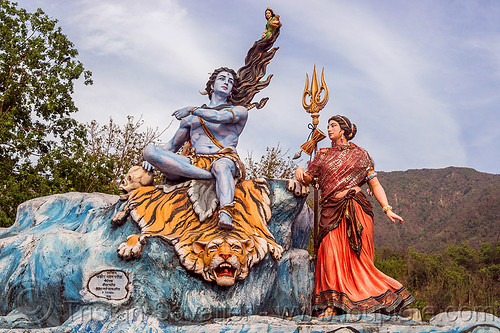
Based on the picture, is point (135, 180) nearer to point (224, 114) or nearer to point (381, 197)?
point (224, 114)

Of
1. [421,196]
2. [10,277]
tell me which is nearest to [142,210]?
[10,277]

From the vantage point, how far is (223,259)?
485 centimetres

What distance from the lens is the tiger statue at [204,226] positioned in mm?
4914

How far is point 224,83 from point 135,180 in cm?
173

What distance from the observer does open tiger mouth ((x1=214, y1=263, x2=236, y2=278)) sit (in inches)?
191

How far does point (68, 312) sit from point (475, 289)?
16.3 metres

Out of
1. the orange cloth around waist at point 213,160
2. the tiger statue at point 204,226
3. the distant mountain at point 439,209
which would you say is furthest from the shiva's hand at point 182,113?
the distant mountain at point 439,209

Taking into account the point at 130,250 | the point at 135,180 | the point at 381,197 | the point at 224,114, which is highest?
the point at 224,114

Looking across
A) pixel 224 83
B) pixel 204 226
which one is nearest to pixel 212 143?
pixel 224 83

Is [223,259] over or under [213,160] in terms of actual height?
under

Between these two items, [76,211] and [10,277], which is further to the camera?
[76,211]

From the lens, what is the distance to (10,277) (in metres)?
5.49

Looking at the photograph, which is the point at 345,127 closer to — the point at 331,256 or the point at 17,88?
the point at 331,256

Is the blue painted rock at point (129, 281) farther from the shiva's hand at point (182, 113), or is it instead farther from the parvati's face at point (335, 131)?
the shiva's hand at point (182, 113)
